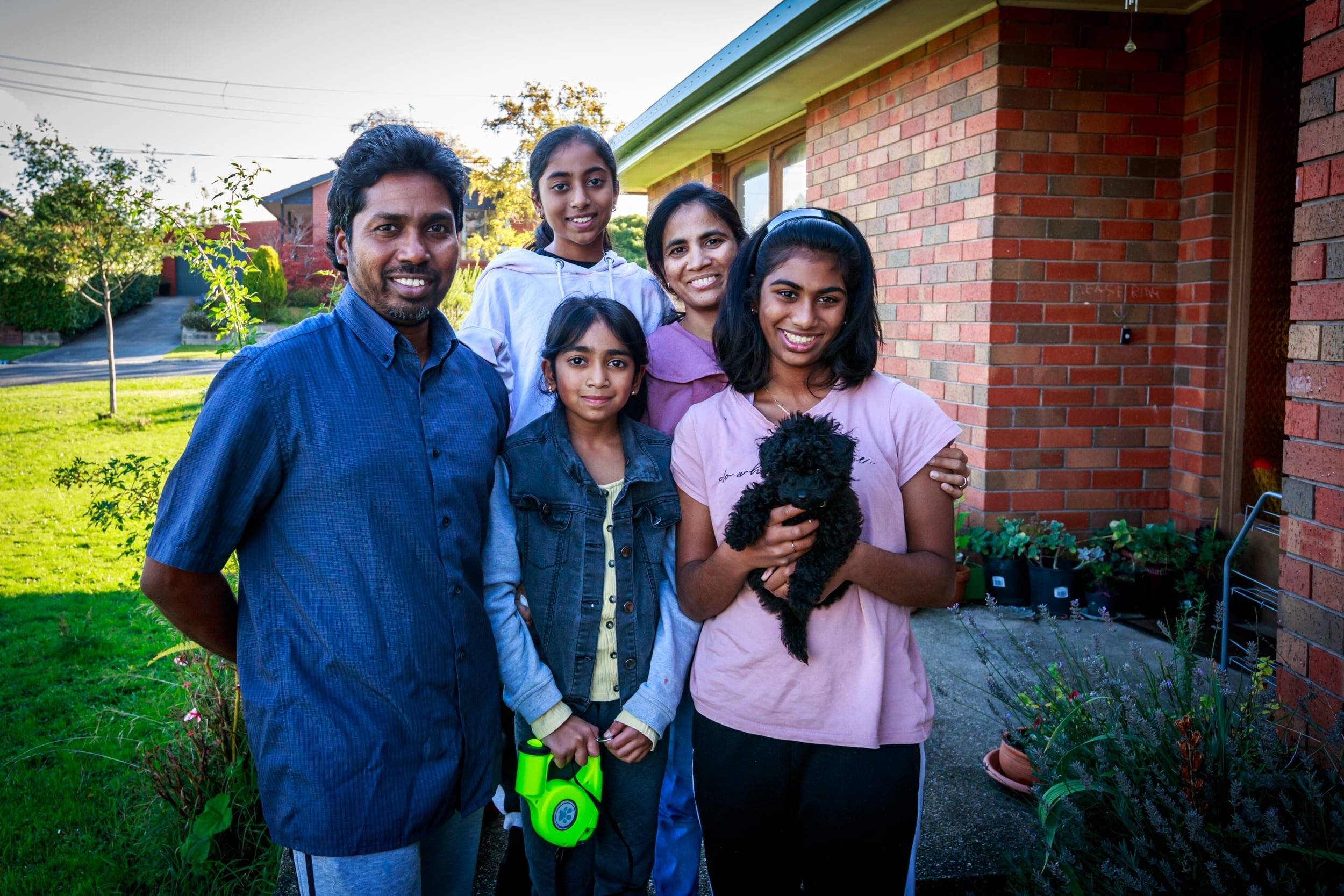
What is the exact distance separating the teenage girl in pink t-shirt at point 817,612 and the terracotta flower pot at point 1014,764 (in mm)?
1089

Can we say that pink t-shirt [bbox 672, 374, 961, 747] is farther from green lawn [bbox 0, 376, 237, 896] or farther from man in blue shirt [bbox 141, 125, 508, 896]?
green lawn [bbox 0, 376, 237, 896]

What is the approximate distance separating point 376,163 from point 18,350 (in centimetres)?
2999

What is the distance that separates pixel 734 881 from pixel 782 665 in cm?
50

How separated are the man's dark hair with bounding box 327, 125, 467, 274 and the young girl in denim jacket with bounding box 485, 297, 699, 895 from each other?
0.57 meters

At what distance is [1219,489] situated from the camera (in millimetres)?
5004

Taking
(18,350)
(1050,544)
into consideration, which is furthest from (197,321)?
(1050,544)

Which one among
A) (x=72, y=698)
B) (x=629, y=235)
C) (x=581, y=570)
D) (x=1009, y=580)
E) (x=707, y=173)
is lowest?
(x=72, y=698)

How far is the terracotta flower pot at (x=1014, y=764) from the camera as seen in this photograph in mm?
2820

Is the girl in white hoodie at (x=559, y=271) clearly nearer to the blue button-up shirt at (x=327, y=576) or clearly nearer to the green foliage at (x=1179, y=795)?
the blue button-up shirt at (x=327, y=576)

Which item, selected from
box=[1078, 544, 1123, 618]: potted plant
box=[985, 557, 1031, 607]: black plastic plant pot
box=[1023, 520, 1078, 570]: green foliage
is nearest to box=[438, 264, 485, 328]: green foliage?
box=[985, 557, 1031, 607]: black plastic plant pot

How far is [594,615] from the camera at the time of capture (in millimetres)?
2092

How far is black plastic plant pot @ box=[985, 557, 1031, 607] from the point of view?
16.5ft

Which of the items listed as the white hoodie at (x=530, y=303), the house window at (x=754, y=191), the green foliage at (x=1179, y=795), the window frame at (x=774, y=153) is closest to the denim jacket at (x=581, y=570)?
the white hoodie at (x=530, y=303)

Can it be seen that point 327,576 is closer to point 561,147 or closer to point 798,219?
point 798,219
